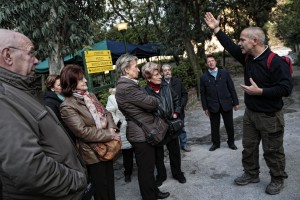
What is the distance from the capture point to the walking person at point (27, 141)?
4.98 feet

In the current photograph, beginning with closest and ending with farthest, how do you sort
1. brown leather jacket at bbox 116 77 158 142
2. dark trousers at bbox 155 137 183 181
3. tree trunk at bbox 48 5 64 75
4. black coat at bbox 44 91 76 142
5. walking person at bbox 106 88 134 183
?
black coat at bbox 44 91 76 142, brown leather jacket at bbox 116 77 158 142, dark trousers at bbox 155 137 183 181, walking person at bbox 106 88 134 183, tree trunk at bbox 48 5 64 75

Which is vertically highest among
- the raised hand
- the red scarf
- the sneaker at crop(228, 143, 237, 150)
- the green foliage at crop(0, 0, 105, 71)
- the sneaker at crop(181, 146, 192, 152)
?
the green foliage at crop(0, 0, 105, 71)

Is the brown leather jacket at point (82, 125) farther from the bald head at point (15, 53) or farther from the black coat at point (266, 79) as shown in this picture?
the black coat at point (266, 79)

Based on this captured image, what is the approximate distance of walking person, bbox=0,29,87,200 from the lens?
1.52m

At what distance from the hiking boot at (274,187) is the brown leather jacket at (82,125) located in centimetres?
210

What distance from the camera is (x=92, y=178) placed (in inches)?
120

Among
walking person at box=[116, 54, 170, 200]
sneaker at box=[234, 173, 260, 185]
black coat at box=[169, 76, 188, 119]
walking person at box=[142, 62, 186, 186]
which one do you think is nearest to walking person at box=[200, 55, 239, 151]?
black coat at box=[169, 76, 188, 119]

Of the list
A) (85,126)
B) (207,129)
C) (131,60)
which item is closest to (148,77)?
(131,60)

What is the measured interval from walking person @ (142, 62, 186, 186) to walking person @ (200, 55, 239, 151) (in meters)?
1.36

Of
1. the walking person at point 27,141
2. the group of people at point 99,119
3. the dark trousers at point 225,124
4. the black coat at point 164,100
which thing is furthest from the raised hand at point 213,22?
the walking person at point 27,141

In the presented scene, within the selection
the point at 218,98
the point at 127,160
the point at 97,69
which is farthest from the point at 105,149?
the point at 97,69

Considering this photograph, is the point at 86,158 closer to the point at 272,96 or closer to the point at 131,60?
the point at 131,60

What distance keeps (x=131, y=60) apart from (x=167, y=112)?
0.97m

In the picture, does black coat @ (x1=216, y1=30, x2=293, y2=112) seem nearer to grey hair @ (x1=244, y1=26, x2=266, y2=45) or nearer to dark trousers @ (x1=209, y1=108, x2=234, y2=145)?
grey hair @ (x1=244, y1=26, x2=266, y2=45)
